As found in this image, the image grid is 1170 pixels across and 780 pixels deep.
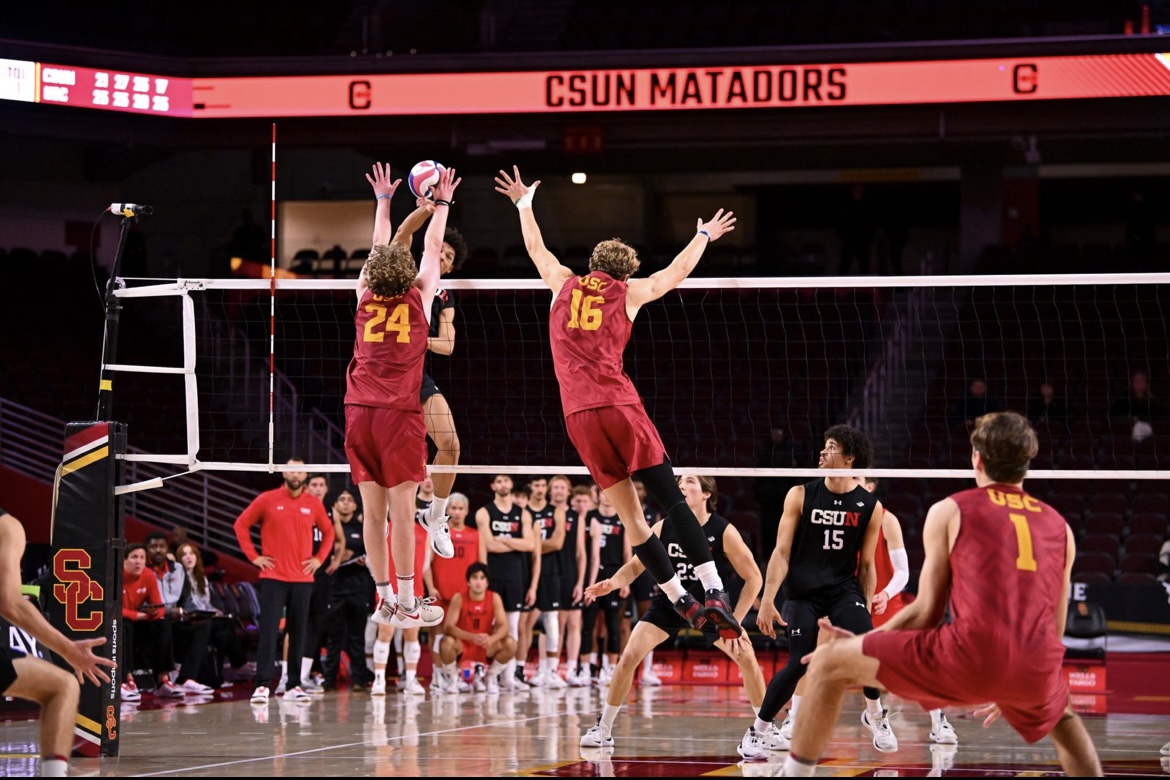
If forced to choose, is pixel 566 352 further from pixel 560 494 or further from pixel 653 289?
pixel 560 494

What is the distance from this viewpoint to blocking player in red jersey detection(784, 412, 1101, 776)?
222 inches

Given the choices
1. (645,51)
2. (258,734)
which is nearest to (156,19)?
(645,51)

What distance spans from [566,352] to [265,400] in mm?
12691

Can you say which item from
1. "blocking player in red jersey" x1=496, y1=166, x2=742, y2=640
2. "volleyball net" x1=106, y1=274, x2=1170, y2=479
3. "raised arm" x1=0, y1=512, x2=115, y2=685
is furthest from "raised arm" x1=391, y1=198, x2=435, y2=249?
"volleyball net" x1=106, y1=274, x2=1170, y2=479

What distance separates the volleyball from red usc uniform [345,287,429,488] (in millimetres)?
694

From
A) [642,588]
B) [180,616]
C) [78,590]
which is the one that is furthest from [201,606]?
[78,590]

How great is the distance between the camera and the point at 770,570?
30.6 feet

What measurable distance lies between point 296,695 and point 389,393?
6.24m

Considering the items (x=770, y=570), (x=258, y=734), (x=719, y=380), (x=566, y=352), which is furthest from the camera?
(x=719, y=380)

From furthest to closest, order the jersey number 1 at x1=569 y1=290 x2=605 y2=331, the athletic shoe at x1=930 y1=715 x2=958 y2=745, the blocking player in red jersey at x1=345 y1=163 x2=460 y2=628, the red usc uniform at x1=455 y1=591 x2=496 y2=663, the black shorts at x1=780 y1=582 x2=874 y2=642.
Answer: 1. the red usc uniform at x1=455 y1=591 x2=496 y2=663
2. the athletic shoe at x1=930 y1=715 x2=958 y2=745
3. the black shorts at x1=780 y1=582 x2=874 y2=642
4. the blocking player in red jersey at x1=345 y1=163 x2=460 y2=628
5. the jersey number 1 at x1=569 y1=290 x2=605 y2=331

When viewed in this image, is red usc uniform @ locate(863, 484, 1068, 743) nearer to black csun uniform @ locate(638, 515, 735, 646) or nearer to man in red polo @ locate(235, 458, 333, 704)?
black csun uniform @ locate(638, 515, 735, 646)

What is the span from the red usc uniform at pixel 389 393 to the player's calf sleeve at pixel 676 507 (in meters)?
1.37

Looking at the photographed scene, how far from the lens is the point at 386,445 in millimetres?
8352

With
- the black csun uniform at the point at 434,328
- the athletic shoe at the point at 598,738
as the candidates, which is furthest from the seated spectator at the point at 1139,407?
the black csun uniform at the point at 434,328
